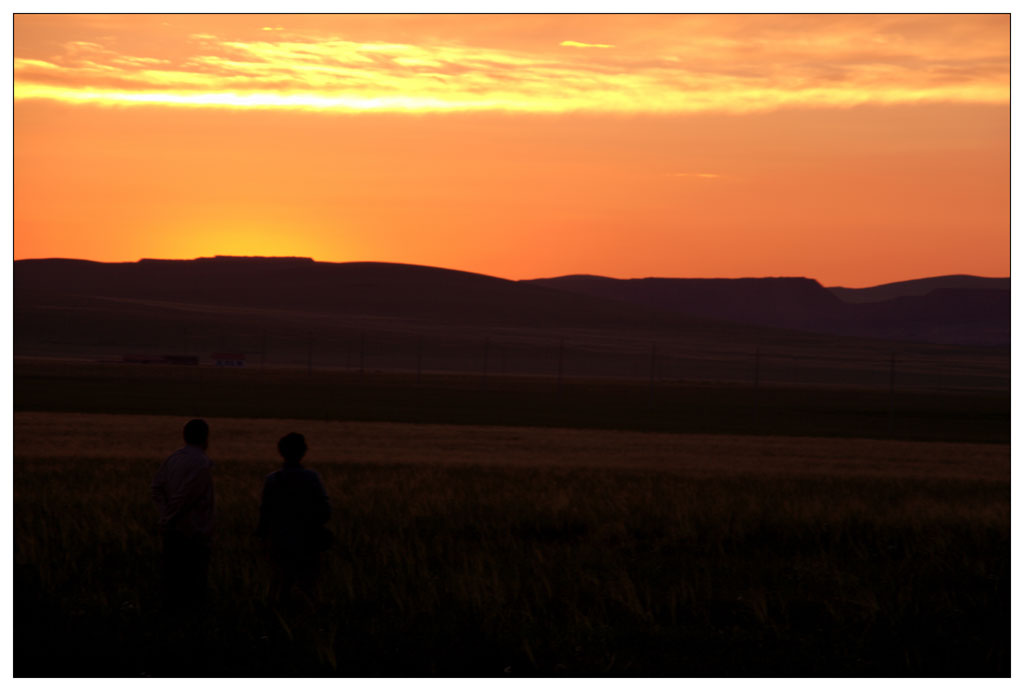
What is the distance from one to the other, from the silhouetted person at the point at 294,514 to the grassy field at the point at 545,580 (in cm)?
45

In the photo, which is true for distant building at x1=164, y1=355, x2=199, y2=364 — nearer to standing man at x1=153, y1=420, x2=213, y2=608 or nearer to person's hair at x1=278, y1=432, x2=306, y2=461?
standing man at x1=153, y1=420, x2=213, y2=608

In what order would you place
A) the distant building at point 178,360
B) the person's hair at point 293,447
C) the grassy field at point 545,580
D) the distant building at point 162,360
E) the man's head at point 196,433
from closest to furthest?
the grassy field at point 545,580 → the man's head at point 196,433 → the person's hair at point 293,447 → the distant building at point 162,360 → the distant building at point 178,360

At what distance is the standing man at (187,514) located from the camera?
10.2 meters

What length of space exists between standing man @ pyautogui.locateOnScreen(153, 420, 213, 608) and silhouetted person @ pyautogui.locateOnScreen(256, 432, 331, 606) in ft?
1.51

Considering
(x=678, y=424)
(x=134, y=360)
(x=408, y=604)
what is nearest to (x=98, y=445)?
(x=408, y=604)

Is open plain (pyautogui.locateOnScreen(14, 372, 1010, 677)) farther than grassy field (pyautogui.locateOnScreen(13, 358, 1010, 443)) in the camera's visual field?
No

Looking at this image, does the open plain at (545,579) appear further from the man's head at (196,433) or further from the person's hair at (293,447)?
the man's head at (196,433)

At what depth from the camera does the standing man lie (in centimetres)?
1017

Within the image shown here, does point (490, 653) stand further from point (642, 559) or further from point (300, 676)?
point (642, 559)

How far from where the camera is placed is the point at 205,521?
10.3 metres

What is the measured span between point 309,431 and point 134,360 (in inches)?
3461

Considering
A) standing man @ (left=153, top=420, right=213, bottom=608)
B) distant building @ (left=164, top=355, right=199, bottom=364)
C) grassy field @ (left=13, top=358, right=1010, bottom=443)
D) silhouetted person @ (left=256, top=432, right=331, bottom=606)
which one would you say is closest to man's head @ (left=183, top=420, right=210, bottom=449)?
standing man @ (left=153, top=420, right=213, bottom=608)

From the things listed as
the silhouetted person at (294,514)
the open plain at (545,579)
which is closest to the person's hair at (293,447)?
the silhouetted person at (294,514)

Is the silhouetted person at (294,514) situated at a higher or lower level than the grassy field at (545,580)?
higher
